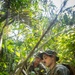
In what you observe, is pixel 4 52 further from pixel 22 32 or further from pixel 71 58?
pixel 71 58

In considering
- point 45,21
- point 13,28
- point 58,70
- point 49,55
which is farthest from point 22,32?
point 58,70

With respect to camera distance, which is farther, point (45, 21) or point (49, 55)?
point (45, 21)

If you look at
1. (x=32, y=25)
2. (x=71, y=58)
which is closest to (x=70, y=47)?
(x=71, y=58)

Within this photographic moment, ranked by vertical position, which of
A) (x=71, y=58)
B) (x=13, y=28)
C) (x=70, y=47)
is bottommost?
(x=71, y=58)

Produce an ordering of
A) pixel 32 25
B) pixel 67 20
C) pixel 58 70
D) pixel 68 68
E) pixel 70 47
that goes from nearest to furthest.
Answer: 1. pixel 58 70
2. pixel 68 68
3. pixel 70 47
4. pixel 67 20
5. pixel 32 25

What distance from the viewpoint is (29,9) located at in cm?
558

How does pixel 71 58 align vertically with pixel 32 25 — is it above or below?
below

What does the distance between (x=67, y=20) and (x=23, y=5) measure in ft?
4.23

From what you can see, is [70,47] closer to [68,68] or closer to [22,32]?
[68,68]

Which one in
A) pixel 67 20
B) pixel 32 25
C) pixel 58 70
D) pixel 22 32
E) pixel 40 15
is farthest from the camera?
pixel 22 32

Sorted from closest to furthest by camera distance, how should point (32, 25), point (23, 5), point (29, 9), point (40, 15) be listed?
1. point (23, 5)
2. point (29, 9)
3. point (32, 25)
4. point (40, 15)

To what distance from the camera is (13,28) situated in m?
6.80

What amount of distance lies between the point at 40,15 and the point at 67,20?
205cm

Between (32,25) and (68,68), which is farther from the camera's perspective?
(32,25)
